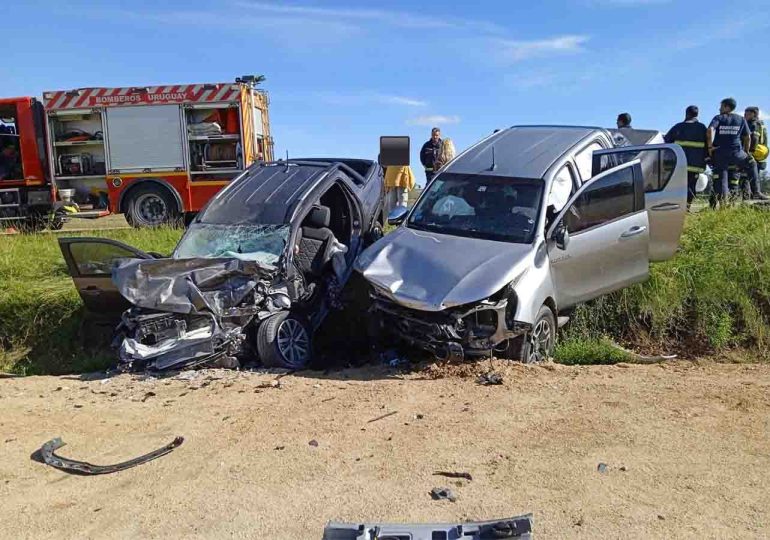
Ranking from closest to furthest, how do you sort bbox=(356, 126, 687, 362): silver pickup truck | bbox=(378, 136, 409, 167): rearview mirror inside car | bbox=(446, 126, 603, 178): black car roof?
bbox=(356, 126, 687, 362): silver pickup truck < bbox=(446, 126, 603, 178): black car roof < bbox=(378, 136, 409, 167): rearview mirror inside car

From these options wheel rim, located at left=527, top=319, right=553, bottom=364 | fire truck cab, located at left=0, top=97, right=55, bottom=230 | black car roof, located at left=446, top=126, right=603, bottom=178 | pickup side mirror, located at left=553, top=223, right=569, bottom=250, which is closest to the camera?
wheel rim, located at left=527, top=319, right=553, bottom=364

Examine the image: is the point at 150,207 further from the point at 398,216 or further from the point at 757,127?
the point at 757,127

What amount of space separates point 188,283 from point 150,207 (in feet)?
32.0

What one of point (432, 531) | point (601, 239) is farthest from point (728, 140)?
point (432, 531)

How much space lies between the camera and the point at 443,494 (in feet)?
12.8

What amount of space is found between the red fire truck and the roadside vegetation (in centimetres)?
543

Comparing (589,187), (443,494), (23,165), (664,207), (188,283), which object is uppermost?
(23,165)

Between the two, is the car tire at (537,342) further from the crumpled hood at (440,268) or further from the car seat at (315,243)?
the car seat at (315,243)

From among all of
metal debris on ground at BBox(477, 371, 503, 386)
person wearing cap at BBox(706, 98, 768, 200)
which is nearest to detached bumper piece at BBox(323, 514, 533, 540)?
metal debris on ground at BBox(477, 371, 503, 386)

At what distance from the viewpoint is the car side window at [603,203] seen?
662cm

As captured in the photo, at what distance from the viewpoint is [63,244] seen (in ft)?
22.5

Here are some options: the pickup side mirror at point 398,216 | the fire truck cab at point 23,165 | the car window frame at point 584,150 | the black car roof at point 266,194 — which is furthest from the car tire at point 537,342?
the fire truck cab at point 23,165

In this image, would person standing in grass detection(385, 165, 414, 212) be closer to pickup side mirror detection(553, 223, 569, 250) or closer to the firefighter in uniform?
the firefighter in uniform

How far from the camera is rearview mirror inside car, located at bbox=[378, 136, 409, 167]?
1230 cm
